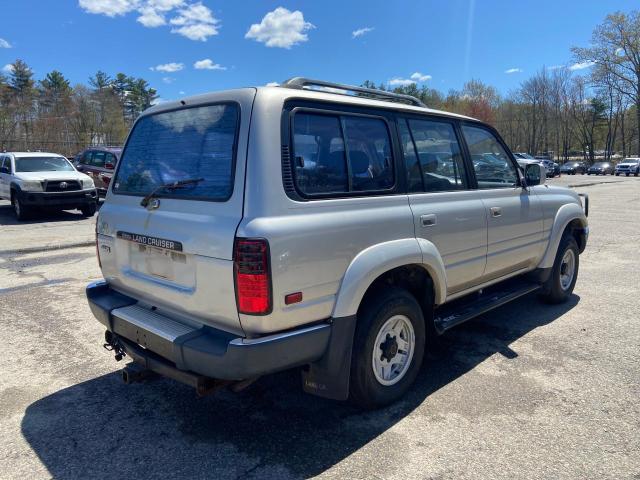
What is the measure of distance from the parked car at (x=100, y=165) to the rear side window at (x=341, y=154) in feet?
47.2

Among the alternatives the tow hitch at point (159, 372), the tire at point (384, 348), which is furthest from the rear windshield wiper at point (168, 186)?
the tire at point (384, 348)

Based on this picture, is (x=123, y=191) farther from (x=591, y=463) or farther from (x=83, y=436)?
(x=591, y=463)

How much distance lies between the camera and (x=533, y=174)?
474 centimetres

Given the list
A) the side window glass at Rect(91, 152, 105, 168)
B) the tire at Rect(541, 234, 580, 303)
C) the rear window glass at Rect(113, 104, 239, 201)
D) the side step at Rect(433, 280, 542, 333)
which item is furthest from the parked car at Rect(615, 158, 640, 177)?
the rear window glass at Rect(113, 104, 239, 201)

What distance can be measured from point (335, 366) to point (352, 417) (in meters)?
0.60

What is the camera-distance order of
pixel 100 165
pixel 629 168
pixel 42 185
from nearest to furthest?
pixel 42 185
pixel 100 165
pixel 629 168

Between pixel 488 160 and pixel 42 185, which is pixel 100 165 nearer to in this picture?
pixel 42 185

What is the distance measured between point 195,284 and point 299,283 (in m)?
0.61

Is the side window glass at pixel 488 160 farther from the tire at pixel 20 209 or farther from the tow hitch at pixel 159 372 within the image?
the tire at pixel 20 209

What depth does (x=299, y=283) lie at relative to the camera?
2.55 m

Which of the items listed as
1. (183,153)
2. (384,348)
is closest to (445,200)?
(384,348)

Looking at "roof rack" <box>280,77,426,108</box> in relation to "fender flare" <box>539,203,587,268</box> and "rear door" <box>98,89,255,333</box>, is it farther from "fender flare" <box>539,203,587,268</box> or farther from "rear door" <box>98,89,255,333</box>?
"fender flare" <box>539,203,587,268</box>

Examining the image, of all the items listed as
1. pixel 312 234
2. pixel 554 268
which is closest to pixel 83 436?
pixel 312 234

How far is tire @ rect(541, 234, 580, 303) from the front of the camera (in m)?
5.27
